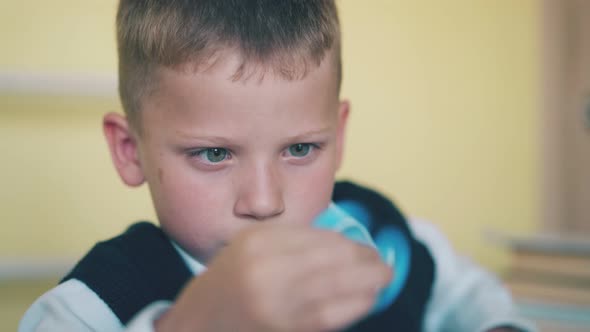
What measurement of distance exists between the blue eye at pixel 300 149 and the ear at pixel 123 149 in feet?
Answer: 0.55

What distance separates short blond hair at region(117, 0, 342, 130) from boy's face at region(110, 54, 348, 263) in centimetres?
1

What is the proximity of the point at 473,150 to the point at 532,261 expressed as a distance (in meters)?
0.49

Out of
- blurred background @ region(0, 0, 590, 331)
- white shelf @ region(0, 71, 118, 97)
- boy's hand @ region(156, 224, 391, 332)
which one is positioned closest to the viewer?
boy's hand @ region(156, 224, 391, 332)

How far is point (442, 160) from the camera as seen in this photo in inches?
68.9

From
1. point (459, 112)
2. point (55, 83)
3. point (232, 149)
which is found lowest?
point (459, 112)

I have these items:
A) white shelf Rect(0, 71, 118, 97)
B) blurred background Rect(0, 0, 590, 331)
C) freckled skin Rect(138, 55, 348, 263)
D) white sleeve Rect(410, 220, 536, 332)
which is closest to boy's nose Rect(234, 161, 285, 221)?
freckled skin Rect(138, 55, 348, 263)

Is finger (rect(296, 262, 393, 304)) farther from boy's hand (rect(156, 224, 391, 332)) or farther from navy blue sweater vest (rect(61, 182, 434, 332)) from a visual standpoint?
navy blue sweater vest (rect(61, 182, 434, 332))

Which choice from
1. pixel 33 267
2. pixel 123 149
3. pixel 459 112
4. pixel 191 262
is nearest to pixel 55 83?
pixel 33 267

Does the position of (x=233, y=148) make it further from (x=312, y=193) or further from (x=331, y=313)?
(x=331, y=313)

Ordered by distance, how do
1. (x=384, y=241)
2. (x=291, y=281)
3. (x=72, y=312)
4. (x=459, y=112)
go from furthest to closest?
(x=459, y=112), (x=384, y=241), (x=72, y=312), (x=291, y=281)

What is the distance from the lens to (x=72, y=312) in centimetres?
59

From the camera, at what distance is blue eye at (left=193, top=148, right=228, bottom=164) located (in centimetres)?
61

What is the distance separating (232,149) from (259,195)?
0.05 m

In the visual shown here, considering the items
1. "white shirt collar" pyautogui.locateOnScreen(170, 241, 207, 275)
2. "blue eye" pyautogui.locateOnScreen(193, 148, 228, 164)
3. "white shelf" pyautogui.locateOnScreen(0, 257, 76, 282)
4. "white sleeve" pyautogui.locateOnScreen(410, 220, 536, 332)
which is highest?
"blue eye" pyautogui.locateOnScreen(193, 148, 228, 164)
